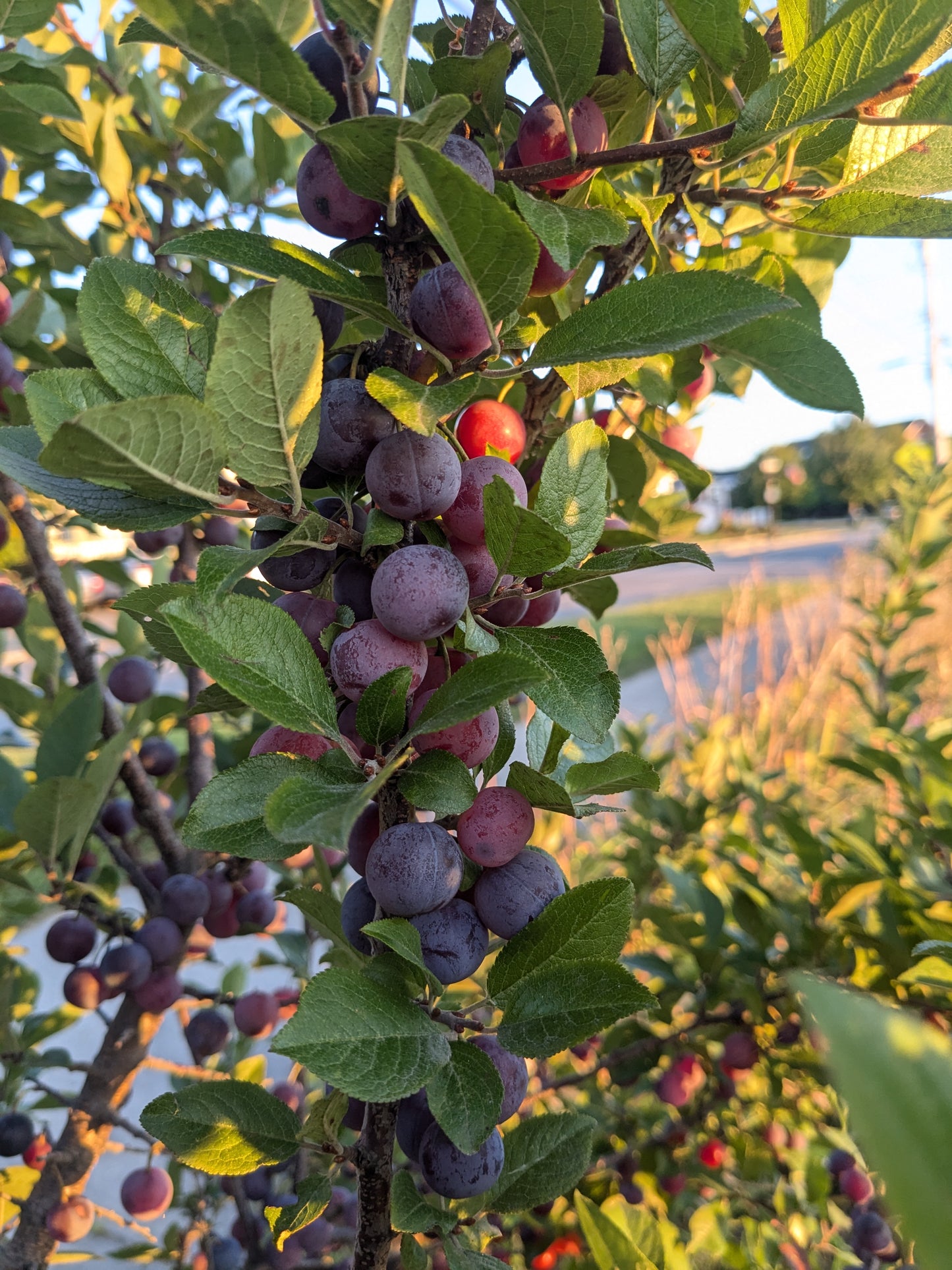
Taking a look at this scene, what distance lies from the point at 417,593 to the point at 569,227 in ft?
0.57

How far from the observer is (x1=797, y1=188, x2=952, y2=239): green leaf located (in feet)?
1.21

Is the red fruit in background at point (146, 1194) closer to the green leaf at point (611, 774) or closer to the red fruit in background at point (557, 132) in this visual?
the green leaf at point (611, 774)

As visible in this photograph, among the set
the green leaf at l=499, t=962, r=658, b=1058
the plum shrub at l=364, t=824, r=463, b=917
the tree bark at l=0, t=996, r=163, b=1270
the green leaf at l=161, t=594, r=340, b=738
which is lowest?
the tree bark at l=0, t=996, r=163, b=1270

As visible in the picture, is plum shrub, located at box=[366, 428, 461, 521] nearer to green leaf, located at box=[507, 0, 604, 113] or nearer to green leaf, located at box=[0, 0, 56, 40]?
green leaf, located at box=[507, 0, 604, 113]

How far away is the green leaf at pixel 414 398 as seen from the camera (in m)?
0.31

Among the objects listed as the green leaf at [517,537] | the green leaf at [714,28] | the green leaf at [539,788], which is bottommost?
the green leaf at [539,788]

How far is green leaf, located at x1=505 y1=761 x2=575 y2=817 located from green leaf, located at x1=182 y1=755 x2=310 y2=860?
0.38 feet

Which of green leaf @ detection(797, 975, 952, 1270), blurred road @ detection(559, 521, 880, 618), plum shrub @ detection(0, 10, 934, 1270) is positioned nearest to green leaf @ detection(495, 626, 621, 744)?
plum shrub @ detection(0, 10, 934, 1270)

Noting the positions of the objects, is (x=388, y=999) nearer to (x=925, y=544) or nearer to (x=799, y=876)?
(x=799, y=876)

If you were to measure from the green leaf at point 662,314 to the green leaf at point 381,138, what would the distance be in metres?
0.09

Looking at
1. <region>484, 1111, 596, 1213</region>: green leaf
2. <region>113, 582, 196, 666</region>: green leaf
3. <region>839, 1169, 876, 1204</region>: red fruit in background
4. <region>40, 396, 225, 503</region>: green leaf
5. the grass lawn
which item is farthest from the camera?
the grass lawn

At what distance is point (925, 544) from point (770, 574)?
33.7 feet

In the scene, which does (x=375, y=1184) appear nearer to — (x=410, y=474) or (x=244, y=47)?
(x=410, y=474)

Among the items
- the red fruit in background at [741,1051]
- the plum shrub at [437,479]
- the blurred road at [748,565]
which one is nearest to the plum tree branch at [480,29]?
the plum shrub at [437,479]
